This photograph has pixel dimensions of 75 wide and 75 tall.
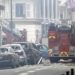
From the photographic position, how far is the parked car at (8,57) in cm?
2219

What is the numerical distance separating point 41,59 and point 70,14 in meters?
8.16

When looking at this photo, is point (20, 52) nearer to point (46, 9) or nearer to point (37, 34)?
point (37, 34)

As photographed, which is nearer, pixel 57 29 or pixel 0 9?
pixel 57 29

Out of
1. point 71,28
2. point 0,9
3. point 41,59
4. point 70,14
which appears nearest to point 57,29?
point 71,28

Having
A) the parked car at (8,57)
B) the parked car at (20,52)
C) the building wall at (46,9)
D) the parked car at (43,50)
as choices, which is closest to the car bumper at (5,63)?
the parked car at (8,57)

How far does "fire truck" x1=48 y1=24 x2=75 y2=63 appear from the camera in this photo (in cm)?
2548

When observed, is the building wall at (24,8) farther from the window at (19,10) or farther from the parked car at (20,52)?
the parked car at (20,52)

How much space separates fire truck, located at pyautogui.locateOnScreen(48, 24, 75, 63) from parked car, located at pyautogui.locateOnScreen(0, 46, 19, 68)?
2812mm

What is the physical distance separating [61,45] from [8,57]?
15.4 feet

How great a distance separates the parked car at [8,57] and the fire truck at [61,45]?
281cm

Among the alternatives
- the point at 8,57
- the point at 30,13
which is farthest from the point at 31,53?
the point at 30,13

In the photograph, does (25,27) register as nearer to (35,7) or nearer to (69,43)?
(35,7)

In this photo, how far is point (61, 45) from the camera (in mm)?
25859

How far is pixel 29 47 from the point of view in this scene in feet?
93.9
